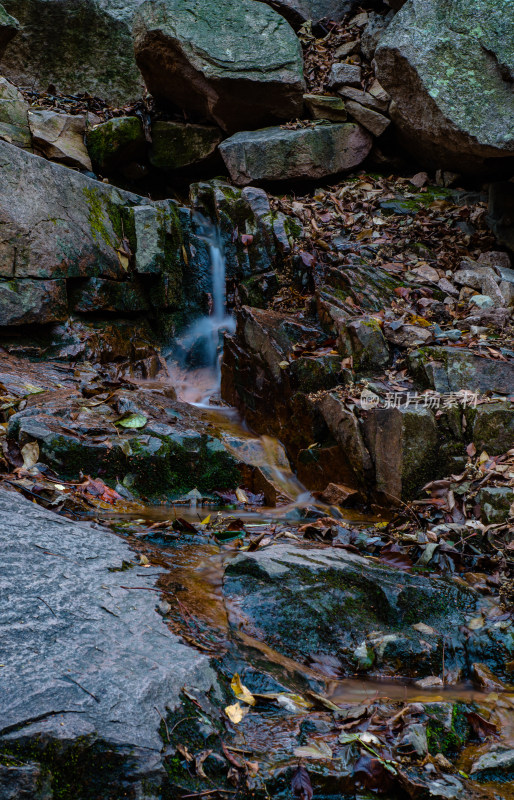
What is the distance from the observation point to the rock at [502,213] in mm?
7352

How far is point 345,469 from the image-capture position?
15.8ft

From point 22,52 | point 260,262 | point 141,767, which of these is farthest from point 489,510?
point 22,52

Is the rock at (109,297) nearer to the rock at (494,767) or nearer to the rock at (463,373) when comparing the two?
the rock at (463,373)

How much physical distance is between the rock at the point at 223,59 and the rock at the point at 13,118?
82.7 inches

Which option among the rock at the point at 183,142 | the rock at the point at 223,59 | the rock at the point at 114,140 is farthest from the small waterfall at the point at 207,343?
the rock at the point at 223,59

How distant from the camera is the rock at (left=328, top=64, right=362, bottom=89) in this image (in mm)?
9547

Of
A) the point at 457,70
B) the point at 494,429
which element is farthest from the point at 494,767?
the point at 457,70

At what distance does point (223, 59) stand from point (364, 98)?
7.91 ft

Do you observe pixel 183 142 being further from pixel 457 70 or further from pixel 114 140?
pixel 457 70

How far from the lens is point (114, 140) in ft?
29.9

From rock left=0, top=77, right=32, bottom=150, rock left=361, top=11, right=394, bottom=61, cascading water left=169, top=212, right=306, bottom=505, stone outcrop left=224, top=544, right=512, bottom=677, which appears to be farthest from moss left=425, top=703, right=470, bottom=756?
rock left=361, top=11, right=394, bottom=61

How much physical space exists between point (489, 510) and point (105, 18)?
38.7ft

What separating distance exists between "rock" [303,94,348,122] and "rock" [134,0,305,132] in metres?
0.25

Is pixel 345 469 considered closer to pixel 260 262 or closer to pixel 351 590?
pixel 351 590
